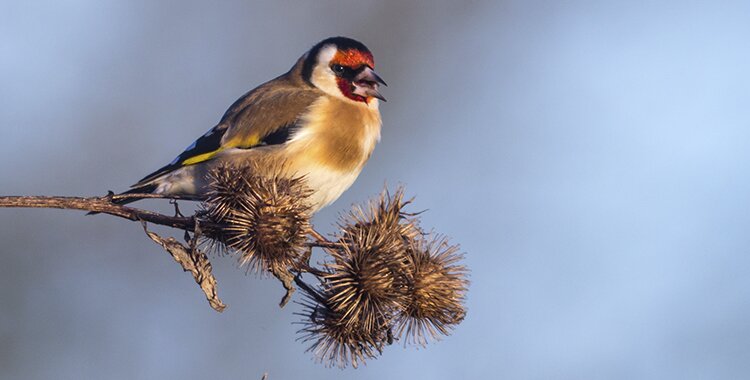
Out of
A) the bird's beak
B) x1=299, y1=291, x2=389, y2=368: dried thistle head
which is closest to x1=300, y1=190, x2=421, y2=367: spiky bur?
x1=299, y1=291, x2=389, y2=368: dried thistle head

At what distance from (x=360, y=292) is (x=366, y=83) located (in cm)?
202

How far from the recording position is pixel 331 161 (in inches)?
199

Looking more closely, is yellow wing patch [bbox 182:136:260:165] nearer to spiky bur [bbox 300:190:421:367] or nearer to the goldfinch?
the goldfinch

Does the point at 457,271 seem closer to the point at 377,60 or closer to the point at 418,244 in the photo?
the point at 418,244

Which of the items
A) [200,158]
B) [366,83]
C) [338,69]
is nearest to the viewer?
[200,158]

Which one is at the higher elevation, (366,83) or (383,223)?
(366,83)

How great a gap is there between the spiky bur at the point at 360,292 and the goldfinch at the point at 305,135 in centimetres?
94

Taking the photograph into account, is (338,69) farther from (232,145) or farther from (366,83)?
(232,145)

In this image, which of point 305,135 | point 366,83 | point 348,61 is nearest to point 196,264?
point 305,135

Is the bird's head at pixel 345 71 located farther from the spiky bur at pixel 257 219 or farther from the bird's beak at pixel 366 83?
the spiky bur at pixel 257 219

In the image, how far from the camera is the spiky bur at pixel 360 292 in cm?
373

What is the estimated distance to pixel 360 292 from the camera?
3719mm

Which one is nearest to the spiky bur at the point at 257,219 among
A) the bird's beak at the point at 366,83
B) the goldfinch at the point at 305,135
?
the goldfinch at the point at 305,135

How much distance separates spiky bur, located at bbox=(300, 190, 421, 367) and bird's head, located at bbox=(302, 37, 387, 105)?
169 centimetres
